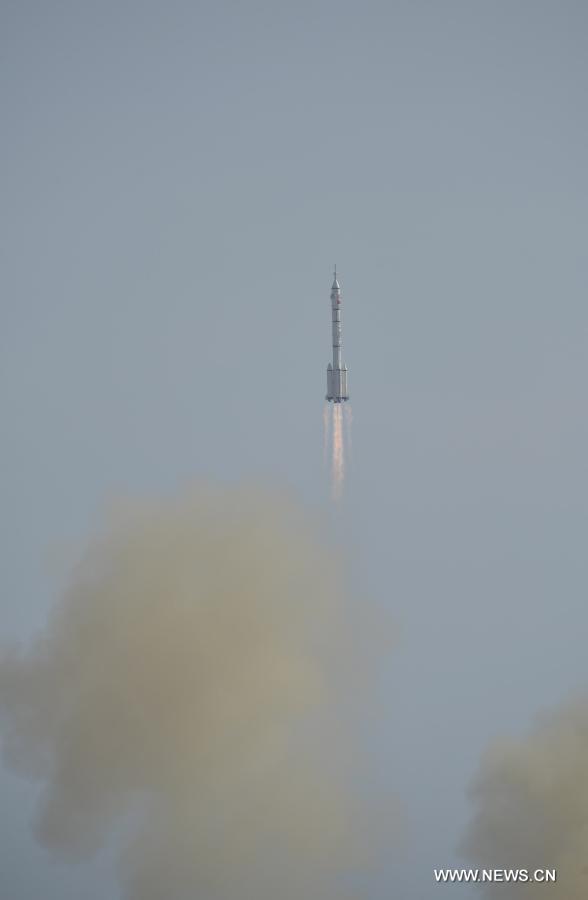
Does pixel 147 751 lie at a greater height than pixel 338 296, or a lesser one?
lesser

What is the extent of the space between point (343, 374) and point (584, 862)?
985 inches

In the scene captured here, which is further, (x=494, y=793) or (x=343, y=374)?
(x=494, y=793)

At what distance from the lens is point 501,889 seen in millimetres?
109188

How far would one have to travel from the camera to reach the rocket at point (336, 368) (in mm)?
103812

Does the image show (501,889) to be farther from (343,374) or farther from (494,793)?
(343,374)

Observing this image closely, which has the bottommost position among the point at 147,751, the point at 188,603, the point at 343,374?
the point at 147,751

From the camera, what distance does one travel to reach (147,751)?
353 feet

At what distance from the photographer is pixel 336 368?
104 m

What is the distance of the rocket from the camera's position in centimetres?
10381

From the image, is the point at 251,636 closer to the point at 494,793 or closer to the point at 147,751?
the point at 147,751

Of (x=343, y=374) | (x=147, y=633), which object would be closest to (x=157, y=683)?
(x=147, y=633)

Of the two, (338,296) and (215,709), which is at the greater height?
(338,296)

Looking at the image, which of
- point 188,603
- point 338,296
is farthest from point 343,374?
point 188,603

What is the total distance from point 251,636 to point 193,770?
7.06 metres
